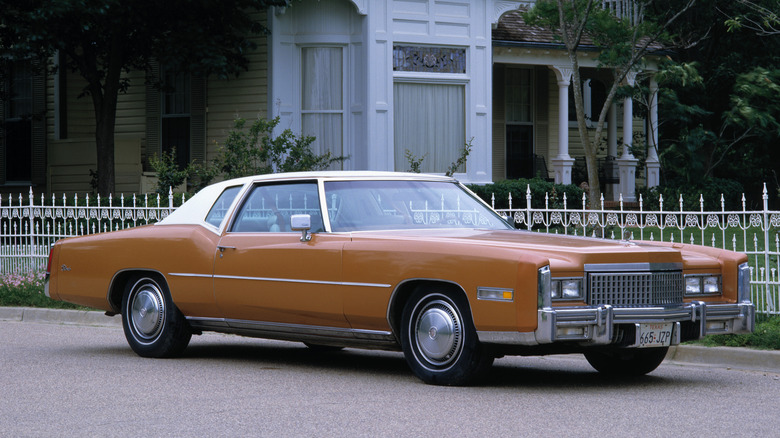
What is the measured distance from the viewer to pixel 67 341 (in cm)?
1166

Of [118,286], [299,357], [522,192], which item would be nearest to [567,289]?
[299,357]

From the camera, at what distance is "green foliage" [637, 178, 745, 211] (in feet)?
82.3

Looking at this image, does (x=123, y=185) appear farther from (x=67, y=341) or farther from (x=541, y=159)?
(x=67, y=341)

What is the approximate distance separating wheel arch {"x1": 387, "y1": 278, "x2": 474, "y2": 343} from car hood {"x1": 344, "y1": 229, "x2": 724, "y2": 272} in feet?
0.93

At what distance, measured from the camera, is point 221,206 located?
32.6ft

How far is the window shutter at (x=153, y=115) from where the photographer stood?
24.9m

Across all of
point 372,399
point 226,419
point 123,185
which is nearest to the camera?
point 226,419

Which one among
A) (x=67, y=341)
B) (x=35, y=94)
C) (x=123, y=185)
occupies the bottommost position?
(x=67, y=341)

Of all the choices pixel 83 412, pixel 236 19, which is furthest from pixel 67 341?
pixel 236 19

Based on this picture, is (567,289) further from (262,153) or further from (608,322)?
(262,153)

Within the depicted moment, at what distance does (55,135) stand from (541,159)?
1122 cm

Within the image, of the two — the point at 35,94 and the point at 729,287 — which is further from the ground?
the point at 35,94

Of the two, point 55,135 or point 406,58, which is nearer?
point 406,58

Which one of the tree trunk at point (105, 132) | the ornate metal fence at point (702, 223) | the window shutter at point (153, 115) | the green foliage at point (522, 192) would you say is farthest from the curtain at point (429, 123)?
the ornate metal fence at point (702, 223)
